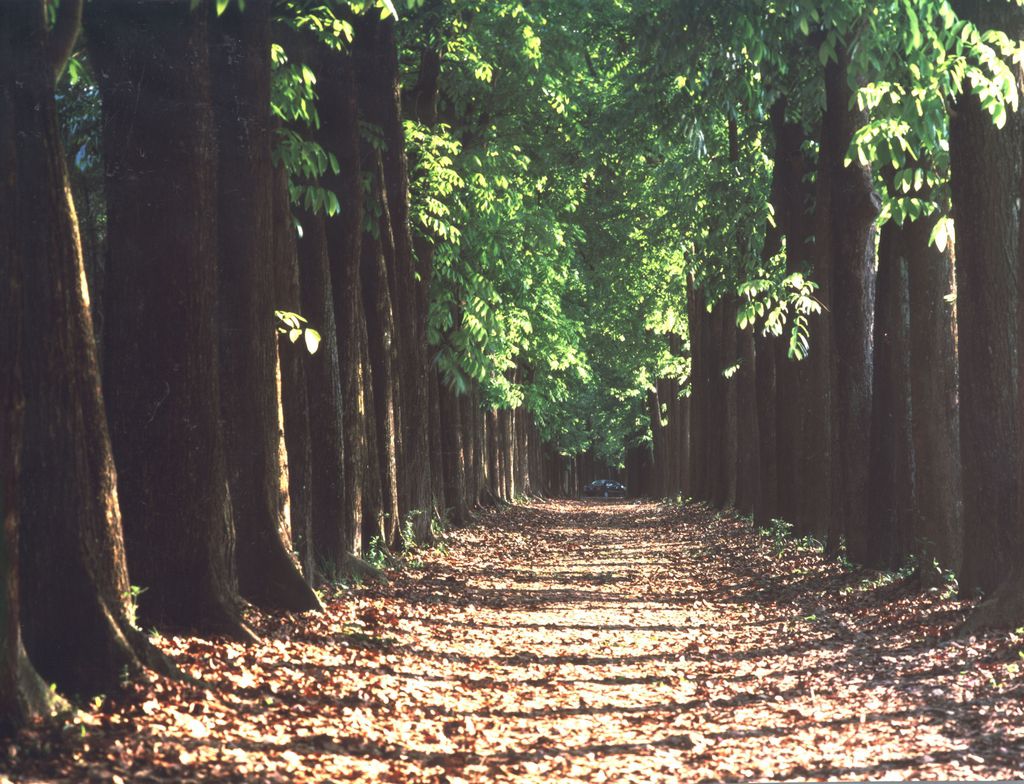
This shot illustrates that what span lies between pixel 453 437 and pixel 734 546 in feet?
21.9

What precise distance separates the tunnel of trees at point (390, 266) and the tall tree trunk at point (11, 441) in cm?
2

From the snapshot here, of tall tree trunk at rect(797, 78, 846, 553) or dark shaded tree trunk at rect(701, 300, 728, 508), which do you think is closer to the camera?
tall tree trunk at rect(797, 78, 846, 553)

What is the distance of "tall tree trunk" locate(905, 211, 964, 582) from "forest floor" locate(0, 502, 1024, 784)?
2.28ft

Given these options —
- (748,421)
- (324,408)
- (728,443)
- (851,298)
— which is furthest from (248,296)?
(728,443)

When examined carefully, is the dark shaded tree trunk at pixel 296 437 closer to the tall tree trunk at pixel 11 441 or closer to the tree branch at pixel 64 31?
the tree branch at pixel 64 31

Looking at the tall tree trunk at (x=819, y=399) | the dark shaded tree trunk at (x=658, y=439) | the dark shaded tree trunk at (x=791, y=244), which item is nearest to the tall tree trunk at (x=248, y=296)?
the tall tree trunk at (x=819, y=399)

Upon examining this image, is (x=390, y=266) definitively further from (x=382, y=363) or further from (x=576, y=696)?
(x=576, y=696)

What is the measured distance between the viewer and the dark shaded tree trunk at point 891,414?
14227 mm

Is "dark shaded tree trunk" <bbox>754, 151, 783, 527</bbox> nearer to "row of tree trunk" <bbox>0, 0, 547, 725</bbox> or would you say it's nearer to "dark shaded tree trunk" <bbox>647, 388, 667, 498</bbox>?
"row of tree trunk" <bbox>0, 0, 547, 725</bbox>

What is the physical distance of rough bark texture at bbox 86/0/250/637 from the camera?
9383mm

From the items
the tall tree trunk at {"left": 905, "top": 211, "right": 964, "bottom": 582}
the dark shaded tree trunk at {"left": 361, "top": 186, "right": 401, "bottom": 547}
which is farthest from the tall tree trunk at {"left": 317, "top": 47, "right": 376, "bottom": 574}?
the tall tree trunk at {"left": 905, "top": 211, "right": 964, "bottom": 582}

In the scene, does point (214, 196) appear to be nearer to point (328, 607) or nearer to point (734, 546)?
point (328, 607)

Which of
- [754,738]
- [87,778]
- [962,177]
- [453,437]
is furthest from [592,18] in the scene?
[87,778]

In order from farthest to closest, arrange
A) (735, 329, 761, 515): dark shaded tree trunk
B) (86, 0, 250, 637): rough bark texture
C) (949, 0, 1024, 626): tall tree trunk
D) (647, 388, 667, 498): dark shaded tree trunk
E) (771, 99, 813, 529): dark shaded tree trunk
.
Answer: (647, 388, 667, 498): dark shaded tree trunk < (735, 329, 761, 515): dark shaded tree trunk < (771, 99, 813, 529): dark shaded tree trunk < (949, 0, 1024, 626): tall tree trunk < (86, 0, 250, 637): rough bark texture
